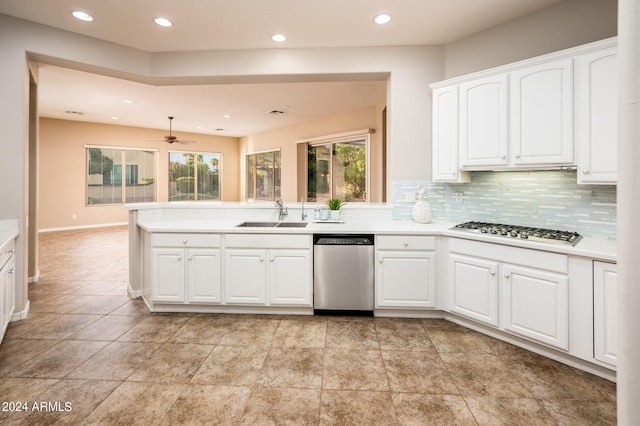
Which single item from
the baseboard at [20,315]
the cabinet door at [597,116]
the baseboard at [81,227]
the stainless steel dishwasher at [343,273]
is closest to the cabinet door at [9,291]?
the baseboard at [20,315]

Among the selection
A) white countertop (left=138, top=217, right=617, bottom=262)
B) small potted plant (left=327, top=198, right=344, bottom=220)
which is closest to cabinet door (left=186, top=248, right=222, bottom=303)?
white countertop (left=138, top=217, right=617, bottom=262)

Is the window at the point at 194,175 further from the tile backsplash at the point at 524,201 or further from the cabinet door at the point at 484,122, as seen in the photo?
the cabinet door at the point at 484,122

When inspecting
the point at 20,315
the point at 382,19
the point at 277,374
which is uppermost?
the point at 382,19

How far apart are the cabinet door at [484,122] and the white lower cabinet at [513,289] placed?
2.57 ft

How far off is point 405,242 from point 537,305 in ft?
3.58

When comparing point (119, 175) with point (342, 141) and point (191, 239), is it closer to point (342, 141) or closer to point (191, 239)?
point (342, 141)

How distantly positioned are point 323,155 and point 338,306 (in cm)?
521

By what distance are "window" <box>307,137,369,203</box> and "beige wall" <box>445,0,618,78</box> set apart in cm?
332

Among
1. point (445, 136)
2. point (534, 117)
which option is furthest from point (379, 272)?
point (534, 117)

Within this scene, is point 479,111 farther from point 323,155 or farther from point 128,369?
point 323,155

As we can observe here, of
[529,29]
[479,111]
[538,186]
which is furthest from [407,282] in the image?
[529,29]

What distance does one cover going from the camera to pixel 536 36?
2.88 m

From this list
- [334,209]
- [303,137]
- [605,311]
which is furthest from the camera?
[303,137]

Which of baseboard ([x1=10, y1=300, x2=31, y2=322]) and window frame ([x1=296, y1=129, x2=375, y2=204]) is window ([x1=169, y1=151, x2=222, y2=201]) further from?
baseboard ([x1=10, y1=300, x2=31, y2=322])
